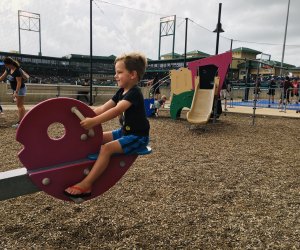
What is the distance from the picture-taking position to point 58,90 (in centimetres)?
1631

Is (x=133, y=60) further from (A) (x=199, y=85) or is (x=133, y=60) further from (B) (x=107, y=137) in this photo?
(A) (x=199, y=85)

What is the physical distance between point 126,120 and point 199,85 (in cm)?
760

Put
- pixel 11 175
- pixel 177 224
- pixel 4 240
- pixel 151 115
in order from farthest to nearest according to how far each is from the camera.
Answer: pixel 151 115
pixel 177 224
pixel 4 240
pixel 11 175

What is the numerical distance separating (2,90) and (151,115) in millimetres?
8388

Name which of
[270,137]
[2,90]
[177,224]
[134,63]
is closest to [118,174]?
[177,224]

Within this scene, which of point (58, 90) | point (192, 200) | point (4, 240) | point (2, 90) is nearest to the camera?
point (4, 240)

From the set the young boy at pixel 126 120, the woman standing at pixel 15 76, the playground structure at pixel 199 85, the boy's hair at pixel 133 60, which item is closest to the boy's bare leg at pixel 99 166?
the young boy at pixel 126 120

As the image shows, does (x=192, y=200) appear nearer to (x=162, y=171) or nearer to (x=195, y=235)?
(x=195, y=235)

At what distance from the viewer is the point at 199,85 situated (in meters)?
9.71

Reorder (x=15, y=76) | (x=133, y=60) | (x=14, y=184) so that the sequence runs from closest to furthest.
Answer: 1. (x=14, y=184)
2. (x=133, y=60)
3. (x=15, y=76)

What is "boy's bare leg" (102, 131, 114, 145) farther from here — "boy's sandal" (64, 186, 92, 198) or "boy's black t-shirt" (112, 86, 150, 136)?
"boy's sandal" (64, 186, 92, 198)

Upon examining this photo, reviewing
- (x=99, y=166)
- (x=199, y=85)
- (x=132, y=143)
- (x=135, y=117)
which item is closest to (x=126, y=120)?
(x=135, y=117)

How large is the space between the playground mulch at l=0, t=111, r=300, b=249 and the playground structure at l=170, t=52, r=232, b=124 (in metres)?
4.11

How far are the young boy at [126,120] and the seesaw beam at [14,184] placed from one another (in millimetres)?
284
